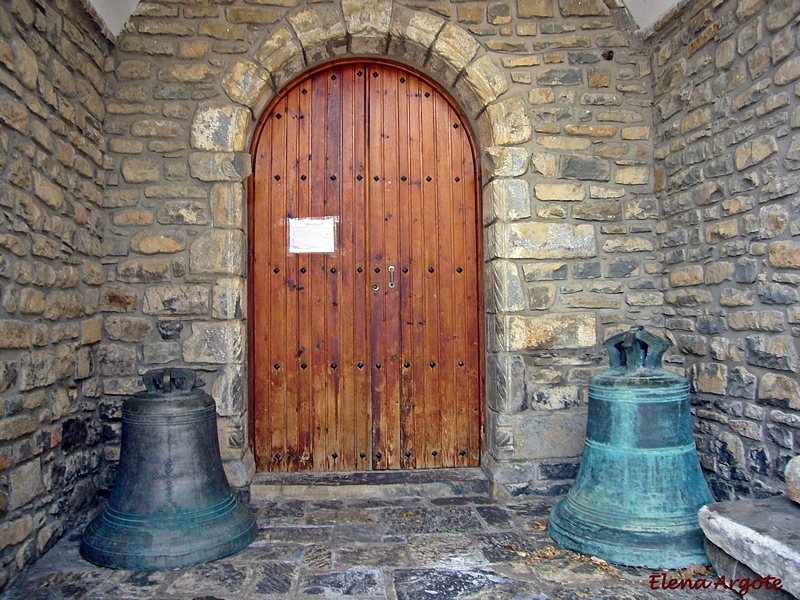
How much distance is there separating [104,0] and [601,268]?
321 centimetres

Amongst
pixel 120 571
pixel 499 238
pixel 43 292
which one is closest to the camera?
pixel 120 571

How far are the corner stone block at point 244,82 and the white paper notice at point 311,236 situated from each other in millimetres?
758

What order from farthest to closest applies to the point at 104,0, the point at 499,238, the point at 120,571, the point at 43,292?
the point at 499,238 → the point at 104,0 → the point at 43,292 → the point at 120,571

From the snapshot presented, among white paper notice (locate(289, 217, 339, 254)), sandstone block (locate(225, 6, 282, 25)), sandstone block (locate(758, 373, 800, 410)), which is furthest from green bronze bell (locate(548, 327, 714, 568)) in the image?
sandstone block (locate(225, 6, 282, 25))

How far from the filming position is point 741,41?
2939mm

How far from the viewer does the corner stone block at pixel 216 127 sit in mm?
3406

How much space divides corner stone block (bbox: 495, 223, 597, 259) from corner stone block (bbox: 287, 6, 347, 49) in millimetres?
1521

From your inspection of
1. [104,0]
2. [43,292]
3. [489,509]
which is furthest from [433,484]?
[104,0]

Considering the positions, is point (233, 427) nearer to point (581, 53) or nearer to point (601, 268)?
point (601, 268)

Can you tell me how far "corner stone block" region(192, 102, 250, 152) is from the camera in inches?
134

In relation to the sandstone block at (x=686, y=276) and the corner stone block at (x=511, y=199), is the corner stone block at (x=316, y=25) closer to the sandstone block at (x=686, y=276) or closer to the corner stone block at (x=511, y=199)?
the corner stone block at (x=511, y=199)

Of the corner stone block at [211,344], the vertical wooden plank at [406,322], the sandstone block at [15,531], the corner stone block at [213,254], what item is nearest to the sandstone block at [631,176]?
the vertical wooden plank at [406,322]

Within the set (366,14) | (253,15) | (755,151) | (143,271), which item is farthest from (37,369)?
(755,151)
